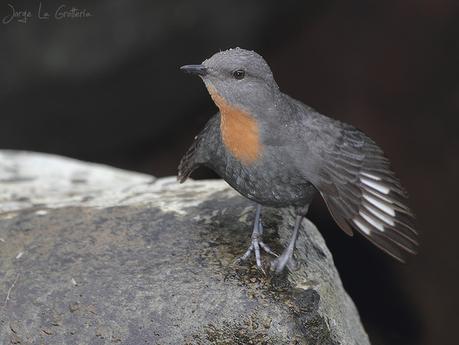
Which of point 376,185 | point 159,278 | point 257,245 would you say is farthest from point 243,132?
point 159,278

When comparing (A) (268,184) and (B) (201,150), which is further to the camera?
(B) (201,150)

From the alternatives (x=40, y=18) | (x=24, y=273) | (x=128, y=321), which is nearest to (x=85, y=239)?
(x=24, y=273)

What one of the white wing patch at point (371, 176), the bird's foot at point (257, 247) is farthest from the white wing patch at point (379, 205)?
the bird's foot at point (257, 247)

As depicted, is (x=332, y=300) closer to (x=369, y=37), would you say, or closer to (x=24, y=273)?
(x=24, y=273)

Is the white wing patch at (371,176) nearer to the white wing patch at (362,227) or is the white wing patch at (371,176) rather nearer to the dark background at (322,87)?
the white wing patch at (362,227)

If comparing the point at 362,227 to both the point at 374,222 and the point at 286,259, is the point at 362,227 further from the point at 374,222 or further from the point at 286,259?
the point at 286,259
